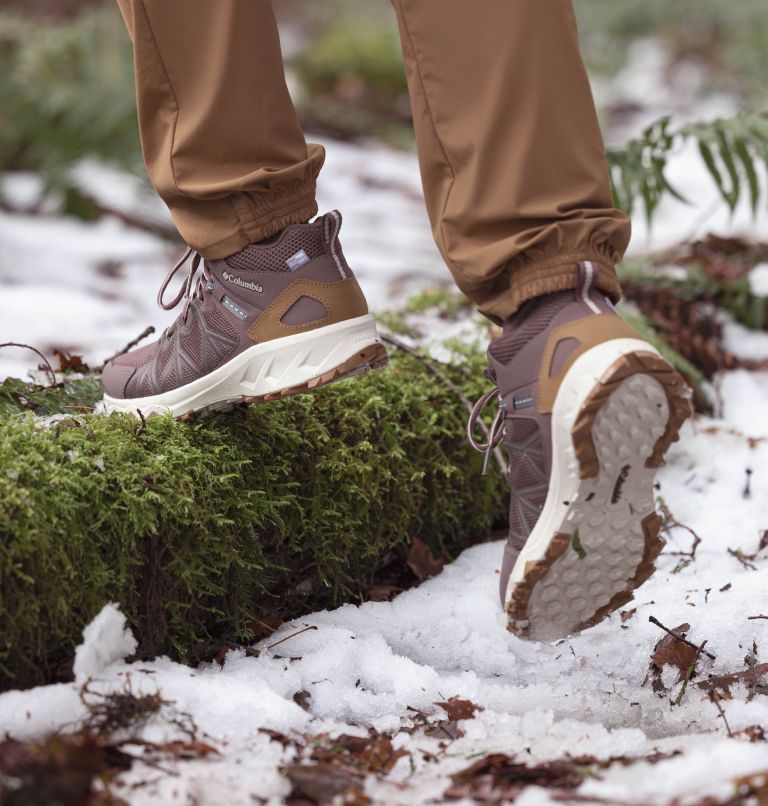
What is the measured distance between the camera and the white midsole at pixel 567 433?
156cm

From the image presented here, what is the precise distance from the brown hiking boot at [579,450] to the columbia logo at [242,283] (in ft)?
1.70

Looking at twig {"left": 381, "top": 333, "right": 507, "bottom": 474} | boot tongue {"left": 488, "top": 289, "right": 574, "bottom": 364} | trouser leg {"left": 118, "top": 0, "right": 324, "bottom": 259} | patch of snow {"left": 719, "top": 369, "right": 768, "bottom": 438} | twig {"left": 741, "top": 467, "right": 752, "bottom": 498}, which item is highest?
trouser leg {"left": 118, "top": 0, "right": 324, "bottom": 259}

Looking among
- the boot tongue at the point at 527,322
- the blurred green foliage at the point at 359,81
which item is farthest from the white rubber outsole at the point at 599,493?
the blurred green foliage at the point at 359,81

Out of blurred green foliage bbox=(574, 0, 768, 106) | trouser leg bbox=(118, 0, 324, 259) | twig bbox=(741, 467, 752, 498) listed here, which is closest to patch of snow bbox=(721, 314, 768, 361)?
twig bbox=(741, 467, 752, 498)

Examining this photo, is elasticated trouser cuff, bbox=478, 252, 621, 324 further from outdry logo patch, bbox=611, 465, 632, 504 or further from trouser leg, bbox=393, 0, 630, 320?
outdry logo patch, bbox=611, 465, 632, 504

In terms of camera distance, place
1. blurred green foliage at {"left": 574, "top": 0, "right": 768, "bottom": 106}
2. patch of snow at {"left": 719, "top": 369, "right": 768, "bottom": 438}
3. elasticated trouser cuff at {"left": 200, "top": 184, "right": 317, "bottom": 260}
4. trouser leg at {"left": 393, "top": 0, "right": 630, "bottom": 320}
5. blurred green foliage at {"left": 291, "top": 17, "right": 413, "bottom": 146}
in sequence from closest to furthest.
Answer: trouser leg at {"left": 393, "top": 0, "right": 630, "bottom": 320} < elasticated trouser cuff at {"left": 200, "top": 184, "right": 317, "bottom": 260} < patch of snow at {"left": 719, "top": 369, "right": 768, "bottom": 438} < blurred green foliage at {"left": 291, "top": 17, "right": 413, "bottom": 146} < blurred green foliage at {"left": 574, "top": 0, "right": 768, "bottom": 106}

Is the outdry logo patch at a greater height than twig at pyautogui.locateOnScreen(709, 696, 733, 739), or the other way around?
the outdry logo patch

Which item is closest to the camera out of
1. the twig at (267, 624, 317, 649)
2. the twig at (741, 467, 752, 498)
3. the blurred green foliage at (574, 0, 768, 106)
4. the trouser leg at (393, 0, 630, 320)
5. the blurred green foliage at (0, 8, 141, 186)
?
the trouser leg at (393, 0, 630, 320)

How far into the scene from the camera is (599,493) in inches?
63.8

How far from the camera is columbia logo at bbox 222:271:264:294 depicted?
190 centimetres

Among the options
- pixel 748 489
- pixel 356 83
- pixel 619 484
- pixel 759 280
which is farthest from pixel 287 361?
pixel 356 83

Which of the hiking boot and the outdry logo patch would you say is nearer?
the outdry logo patch
